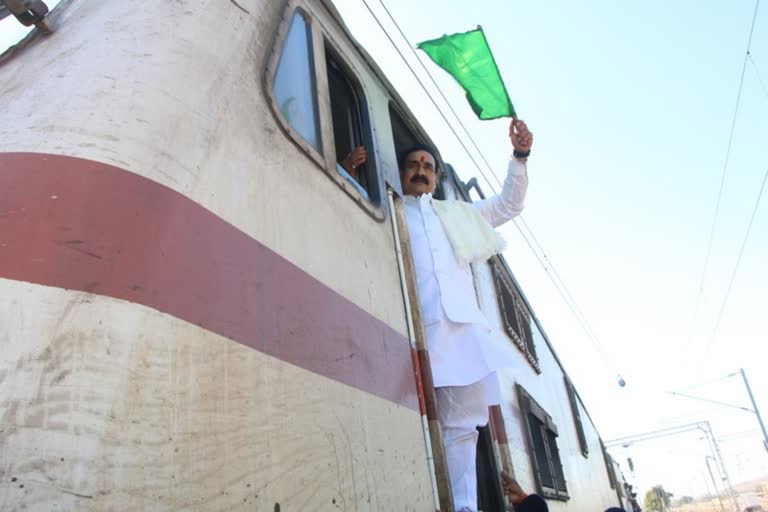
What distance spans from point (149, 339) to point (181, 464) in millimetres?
226

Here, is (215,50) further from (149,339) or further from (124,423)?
(124,423)

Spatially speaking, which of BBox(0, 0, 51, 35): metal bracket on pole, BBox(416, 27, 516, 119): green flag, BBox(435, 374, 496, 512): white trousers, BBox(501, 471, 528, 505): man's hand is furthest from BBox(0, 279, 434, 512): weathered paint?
BBox(416, 27, 516, 119): green flag

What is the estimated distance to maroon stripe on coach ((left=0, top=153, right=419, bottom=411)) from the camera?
3.21ft

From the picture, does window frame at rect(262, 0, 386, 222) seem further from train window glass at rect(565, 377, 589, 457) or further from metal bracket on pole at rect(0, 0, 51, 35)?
train window glass at rect(565, 377, 589, 457)

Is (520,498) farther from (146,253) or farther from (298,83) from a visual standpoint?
(146,253)

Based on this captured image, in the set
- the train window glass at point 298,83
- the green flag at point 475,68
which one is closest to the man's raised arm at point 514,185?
the green flag at point 475,68

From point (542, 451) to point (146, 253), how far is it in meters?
4.93

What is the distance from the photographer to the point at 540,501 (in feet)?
8.78

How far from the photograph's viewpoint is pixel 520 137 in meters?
3.15

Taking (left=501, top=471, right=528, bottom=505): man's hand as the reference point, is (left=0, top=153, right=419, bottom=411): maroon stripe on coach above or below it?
above

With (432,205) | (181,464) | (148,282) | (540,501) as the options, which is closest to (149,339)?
(148,282)

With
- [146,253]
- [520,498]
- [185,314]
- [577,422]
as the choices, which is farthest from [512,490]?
[577,422]

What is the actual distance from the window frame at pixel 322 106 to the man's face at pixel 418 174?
1.66ft

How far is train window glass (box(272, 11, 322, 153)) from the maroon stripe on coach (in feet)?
2.35
